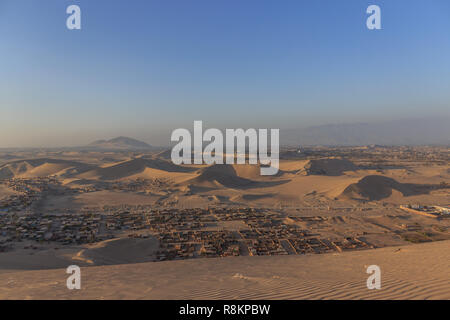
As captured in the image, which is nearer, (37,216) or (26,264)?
(26,264)

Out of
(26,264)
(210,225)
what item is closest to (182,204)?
(210,225)

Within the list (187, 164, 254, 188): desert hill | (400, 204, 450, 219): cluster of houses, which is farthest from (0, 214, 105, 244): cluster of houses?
(400, 204, 450, 219): cluster of houses

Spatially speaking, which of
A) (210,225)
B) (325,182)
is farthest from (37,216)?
(325,182)

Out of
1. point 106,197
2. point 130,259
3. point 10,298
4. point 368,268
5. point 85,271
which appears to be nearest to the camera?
point 10,298

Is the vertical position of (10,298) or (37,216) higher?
(10,298)

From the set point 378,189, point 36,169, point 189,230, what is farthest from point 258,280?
point 36,169

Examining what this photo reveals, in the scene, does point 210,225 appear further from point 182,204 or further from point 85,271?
point 85,271

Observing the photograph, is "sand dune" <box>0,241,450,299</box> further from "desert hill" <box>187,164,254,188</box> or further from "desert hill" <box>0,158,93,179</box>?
"desert hill" <box>0,158,93,179</box>
